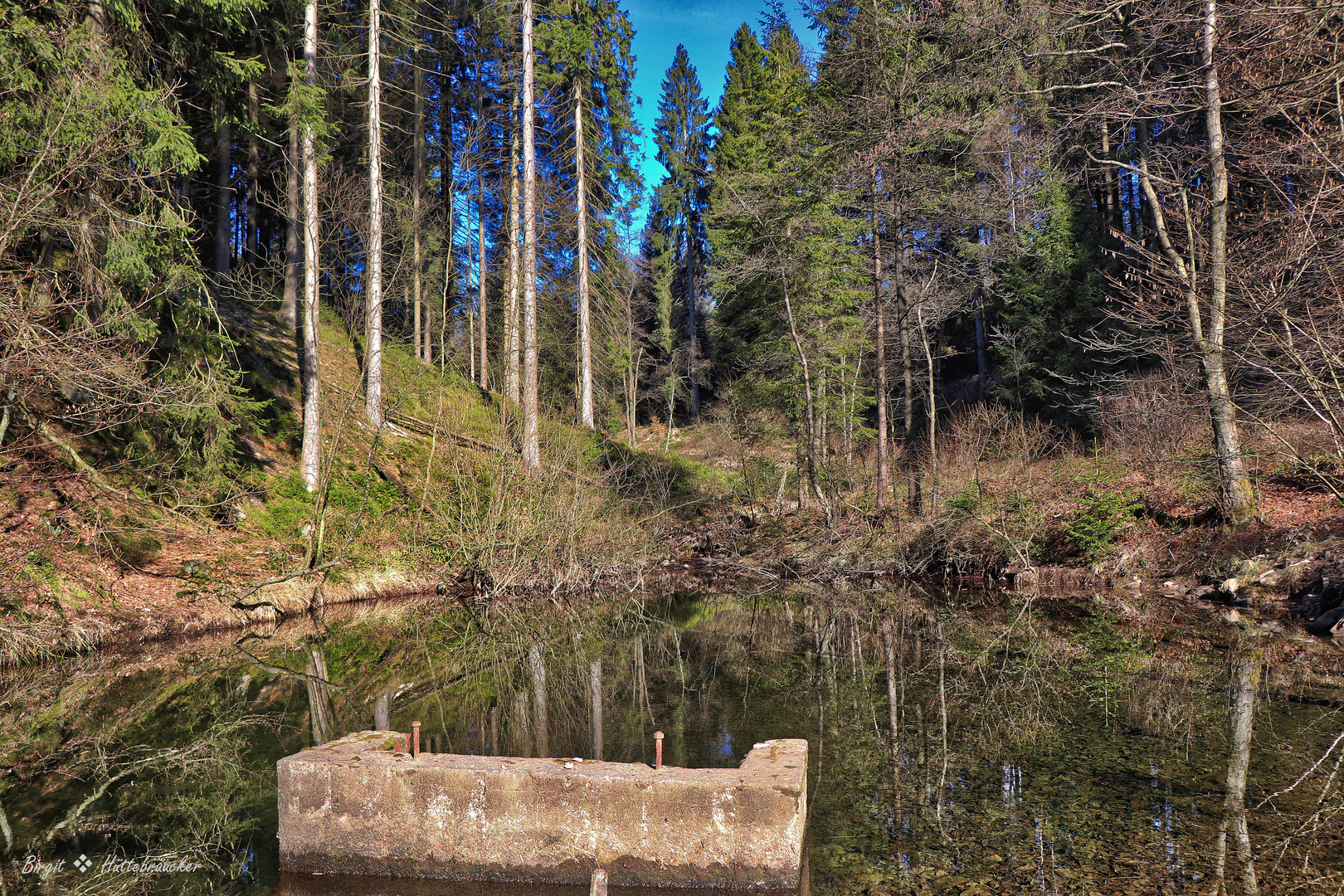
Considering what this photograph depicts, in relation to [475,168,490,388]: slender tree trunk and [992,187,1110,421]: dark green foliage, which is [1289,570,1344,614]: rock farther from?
[475,168,490,388]: slender tree trunk

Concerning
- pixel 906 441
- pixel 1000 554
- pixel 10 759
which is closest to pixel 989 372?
pixel 906 441

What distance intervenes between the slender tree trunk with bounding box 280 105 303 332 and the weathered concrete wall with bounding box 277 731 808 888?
1269 centimetres

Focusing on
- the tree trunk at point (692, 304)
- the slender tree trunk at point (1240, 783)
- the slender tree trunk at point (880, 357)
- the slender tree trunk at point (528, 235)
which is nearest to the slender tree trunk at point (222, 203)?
the slender tree trunk at point (528, 235)

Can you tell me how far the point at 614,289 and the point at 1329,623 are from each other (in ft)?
70.6

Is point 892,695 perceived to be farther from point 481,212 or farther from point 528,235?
point 481,212

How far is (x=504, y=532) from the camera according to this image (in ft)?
43.4

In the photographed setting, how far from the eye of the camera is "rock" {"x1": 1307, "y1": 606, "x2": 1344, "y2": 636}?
9115 millimetres

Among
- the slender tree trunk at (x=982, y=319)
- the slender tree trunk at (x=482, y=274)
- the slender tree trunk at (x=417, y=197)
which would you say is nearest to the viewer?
the slender tree trunk at (x=417, y=197)

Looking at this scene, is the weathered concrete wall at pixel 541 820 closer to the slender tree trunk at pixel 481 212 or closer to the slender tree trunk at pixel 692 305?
the slender tree trunk at pixel 481 212

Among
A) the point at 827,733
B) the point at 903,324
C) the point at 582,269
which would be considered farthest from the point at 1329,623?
the point at 582,269

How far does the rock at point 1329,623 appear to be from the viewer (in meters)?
9.11

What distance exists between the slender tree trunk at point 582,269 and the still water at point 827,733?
44.6 ft

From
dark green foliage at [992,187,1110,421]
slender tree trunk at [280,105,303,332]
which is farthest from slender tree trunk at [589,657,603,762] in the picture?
dark green foliage at [992,187,1110,421]

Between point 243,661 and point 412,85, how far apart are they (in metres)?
22.4
